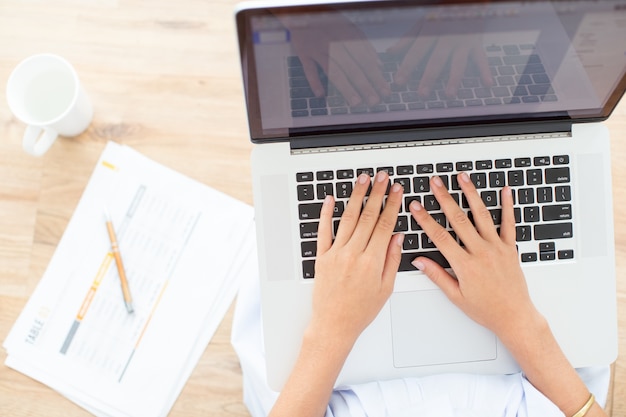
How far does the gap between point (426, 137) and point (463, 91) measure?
0.07 m

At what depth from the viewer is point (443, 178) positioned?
2.24 ft

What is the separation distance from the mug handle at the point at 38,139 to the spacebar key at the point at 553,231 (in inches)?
26.4

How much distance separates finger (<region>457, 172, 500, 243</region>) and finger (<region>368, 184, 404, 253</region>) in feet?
0.24

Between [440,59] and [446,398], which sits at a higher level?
[440,59]

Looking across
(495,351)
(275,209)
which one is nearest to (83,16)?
(275,209)

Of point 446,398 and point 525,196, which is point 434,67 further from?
point 446,398

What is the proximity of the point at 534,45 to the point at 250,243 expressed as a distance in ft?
1.53

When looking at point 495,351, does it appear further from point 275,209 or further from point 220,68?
point 220,68

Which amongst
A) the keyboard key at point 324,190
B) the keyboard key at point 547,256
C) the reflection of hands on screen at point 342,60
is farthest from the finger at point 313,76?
the keyboard key at point 547,256

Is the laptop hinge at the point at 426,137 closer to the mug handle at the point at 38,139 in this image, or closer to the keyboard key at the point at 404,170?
the keyboard key at the point at 404,170

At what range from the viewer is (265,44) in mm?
545

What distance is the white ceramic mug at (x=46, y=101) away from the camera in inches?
32.3

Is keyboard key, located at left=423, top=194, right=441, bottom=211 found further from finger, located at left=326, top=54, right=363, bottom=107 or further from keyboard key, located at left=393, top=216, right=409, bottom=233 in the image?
finger, located at left=326, top=54, right=363, bottom=107

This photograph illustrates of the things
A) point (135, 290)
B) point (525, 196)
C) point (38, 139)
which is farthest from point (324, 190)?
point (38, 139)
